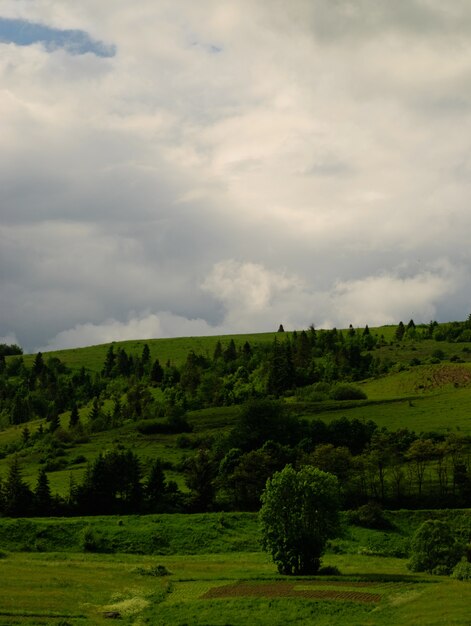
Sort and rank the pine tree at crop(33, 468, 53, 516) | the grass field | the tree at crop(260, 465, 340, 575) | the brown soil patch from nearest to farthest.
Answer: the grass field → the brown soil patch → the tree at crop(260, 465, 340, 575) → the pine tree at crop(33, 468, 53, 516)

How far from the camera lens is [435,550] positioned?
7650 cm

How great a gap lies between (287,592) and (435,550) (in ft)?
66.9

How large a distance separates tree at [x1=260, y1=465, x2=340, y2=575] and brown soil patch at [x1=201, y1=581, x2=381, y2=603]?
23.0 ft

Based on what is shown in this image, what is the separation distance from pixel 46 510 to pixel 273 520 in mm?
56580

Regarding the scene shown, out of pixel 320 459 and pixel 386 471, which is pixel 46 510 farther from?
pixel 386 471

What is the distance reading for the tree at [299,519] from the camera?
74688 millimetres

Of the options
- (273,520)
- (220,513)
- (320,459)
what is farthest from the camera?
(320,459)

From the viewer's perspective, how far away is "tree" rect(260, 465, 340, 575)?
74688 mm

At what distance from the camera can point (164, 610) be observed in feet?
191

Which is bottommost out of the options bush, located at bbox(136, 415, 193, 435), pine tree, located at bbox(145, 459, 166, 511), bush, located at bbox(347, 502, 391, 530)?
bush, located at bbox(347, 502, 391, 530)

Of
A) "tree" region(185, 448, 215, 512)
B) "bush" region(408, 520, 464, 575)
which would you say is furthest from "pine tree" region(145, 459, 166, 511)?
"bush" region(408, 520, 464, 575)

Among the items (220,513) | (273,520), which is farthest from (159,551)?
(273,520)

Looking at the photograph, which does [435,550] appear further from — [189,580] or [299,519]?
[189,580]

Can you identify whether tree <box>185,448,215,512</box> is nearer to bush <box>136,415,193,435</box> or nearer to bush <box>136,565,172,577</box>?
bush <box>136,565,172,577</box>
